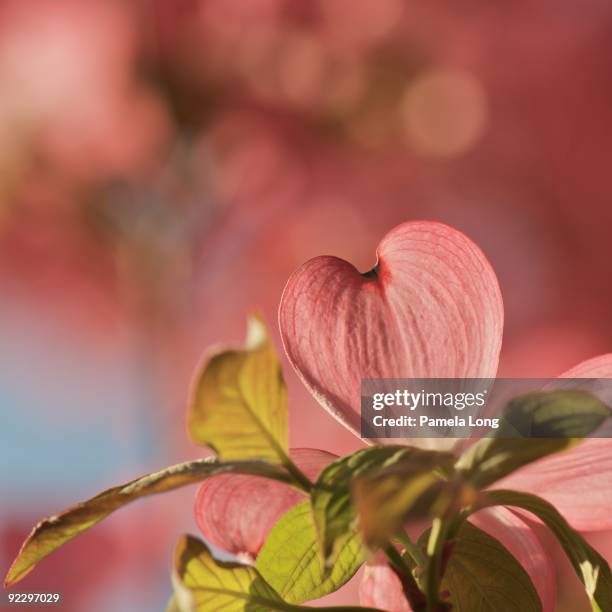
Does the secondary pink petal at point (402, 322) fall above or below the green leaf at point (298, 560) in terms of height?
above

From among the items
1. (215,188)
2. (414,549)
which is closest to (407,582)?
(414,549)

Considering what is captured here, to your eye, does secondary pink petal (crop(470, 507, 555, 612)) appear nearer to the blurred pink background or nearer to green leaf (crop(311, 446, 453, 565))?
green leaf (crop(311, 446, 453, 565))

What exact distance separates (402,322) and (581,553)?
99mm

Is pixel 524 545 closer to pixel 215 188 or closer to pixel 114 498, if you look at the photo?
pixel 114 498

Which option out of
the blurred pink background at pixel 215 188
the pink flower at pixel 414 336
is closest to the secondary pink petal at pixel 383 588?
the pink flower at pixel 414 336

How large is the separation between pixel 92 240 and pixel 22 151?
0.14 meters

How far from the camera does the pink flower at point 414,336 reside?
29 cm

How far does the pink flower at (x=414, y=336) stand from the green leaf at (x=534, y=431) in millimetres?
63

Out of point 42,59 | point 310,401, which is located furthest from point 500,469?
point 42,59

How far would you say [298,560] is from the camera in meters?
0.28

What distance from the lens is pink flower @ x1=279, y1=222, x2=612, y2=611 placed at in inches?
11.4

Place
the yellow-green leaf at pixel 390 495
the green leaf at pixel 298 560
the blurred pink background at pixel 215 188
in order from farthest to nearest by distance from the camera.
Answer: the blurred pink background at pixel 215 188
the green leaf at pixel 298 560
the yellow-green leaf at pixel 390 495

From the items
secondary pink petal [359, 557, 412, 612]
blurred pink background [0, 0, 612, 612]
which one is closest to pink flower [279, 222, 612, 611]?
secondary pink petal [359, 557, 412, 612]

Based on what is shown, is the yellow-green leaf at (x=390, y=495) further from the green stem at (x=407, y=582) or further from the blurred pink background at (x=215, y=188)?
the blurred pink background at (x=215, y=188)
